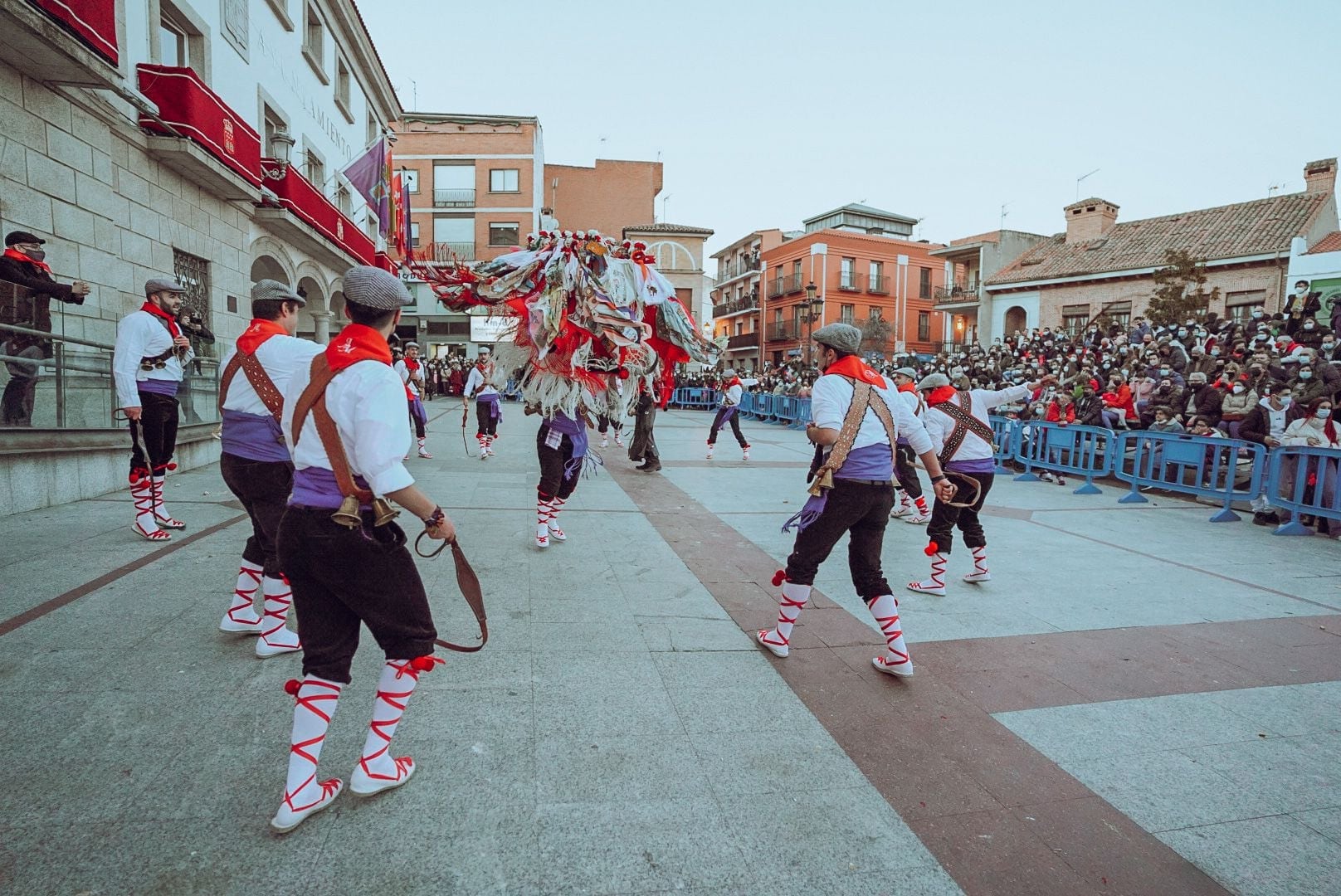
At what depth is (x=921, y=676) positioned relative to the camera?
378 centimetres

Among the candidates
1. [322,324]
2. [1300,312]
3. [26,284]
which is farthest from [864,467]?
[1300,312]

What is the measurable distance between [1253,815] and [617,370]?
187 inches

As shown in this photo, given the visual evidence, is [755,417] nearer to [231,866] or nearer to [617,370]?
[617,370]

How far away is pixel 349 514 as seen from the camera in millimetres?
2264

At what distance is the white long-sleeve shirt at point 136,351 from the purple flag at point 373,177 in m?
11.5

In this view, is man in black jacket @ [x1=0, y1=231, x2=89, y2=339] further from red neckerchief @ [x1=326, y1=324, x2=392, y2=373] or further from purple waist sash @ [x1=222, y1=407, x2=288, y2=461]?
red neckerchief @ [x1=326, y1=324, x2=392, y2=373]

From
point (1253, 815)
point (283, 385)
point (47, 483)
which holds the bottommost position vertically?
point (1253, 815)

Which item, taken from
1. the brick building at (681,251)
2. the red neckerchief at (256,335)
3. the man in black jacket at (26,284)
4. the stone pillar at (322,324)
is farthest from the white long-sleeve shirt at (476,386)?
the brick building at (681,251)

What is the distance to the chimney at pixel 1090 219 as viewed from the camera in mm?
31609

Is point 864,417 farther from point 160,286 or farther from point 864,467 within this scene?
point 160,286

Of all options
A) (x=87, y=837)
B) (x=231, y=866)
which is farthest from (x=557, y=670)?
(x=87, y=837)

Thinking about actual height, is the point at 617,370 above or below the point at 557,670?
above

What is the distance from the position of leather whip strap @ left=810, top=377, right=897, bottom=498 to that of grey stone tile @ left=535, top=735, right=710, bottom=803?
4.71 feet

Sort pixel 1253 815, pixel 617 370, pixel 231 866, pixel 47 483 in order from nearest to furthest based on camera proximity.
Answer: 1. pixel 231 866
2. pixel 1253 815
3. pixel 617 370
4. pixel 47 483
